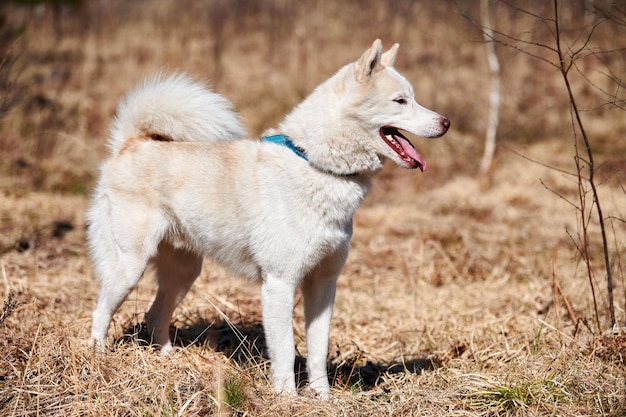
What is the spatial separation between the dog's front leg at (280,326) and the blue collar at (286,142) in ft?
2.00

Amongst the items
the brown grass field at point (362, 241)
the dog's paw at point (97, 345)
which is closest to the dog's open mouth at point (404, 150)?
the brown grass field at point (362, 241)

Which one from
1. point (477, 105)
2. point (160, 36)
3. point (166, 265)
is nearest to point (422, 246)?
point (166, 265)

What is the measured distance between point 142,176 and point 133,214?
21 cm

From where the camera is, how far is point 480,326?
178 inches

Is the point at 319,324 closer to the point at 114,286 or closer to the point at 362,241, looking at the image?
the point at 114,286

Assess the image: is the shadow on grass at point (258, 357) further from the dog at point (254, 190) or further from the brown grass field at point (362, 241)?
the dog at point (254, 190)

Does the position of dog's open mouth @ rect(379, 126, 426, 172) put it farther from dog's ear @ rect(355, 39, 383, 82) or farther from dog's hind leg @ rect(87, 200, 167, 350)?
dog's hind leg @ rect(87, 200, 167, 350)

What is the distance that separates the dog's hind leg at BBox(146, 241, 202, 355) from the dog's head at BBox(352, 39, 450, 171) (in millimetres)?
1426

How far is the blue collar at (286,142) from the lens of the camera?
11.0 ft

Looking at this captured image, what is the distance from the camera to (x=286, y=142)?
344cm

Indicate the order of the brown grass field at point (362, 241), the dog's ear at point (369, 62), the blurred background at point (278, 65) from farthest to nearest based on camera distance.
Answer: the blurred background at point (278, 65)
the dog's ear at point (369, 62)
the brown grass field at point (362, 241)

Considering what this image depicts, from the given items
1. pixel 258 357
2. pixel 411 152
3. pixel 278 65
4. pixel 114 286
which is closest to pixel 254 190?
pixel 411 152

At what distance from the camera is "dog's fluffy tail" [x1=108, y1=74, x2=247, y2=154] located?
12.7 feet

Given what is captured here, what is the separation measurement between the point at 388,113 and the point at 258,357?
1.62 meters
